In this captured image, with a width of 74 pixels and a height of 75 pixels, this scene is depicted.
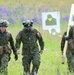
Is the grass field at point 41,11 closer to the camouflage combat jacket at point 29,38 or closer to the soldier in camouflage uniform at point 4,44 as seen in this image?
the camouflage combat jacket at point 29,38

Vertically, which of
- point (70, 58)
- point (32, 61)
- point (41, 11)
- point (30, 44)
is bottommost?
point (41, 11)

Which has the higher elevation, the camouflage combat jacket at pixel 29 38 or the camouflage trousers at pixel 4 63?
the camouflage combat jacket at pixel 29 38

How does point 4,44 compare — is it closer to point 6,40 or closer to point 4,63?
point 6,40

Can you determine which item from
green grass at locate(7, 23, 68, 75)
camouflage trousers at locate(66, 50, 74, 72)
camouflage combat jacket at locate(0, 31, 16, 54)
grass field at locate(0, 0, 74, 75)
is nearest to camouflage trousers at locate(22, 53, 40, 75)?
green grass at locate(7, 23, 68, 75)

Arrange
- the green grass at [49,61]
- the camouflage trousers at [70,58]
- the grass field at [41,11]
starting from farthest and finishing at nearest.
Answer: the grass field at [41,11], the green grass at [49,61], the camouflage trousers at [70,58]

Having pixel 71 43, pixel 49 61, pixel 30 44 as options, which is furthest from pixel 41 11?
pixel 71 43

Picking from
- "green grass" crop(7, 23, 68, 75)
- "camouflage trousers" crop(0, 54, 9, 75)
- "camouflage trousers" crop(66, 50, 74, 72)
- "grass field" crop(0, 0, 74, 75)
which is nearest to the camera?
"camouflage trousers" crop(0, 54, 9, 75)

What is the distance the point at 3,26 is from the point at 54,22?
25.3 feet

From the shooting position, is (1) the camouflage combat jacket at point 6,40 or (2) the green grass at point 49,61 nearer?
(1) the camouflage combat jacket at point 6,40

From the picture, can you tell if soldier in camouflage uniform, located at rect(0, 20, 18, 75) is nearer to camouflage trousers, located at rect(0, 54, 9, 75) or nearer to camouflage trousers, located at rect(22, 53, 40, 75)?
camouflage trousers, located at rect(0, 54, 9, 75)

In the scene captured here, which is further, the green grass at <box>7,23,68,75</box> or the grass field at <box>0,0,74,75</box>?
the grass field at <box>0,0,74,75</box>

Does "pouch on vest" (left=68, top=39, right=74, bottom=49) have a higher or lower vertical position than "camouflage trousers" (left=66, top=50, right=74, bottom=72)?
higher

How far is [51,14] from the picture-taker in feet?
73.4

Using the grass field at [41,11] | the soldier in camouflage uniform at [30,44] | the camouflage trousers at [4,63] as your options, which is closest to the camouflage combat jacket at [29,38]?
the soldier in camouflage uniform at [30,44]
